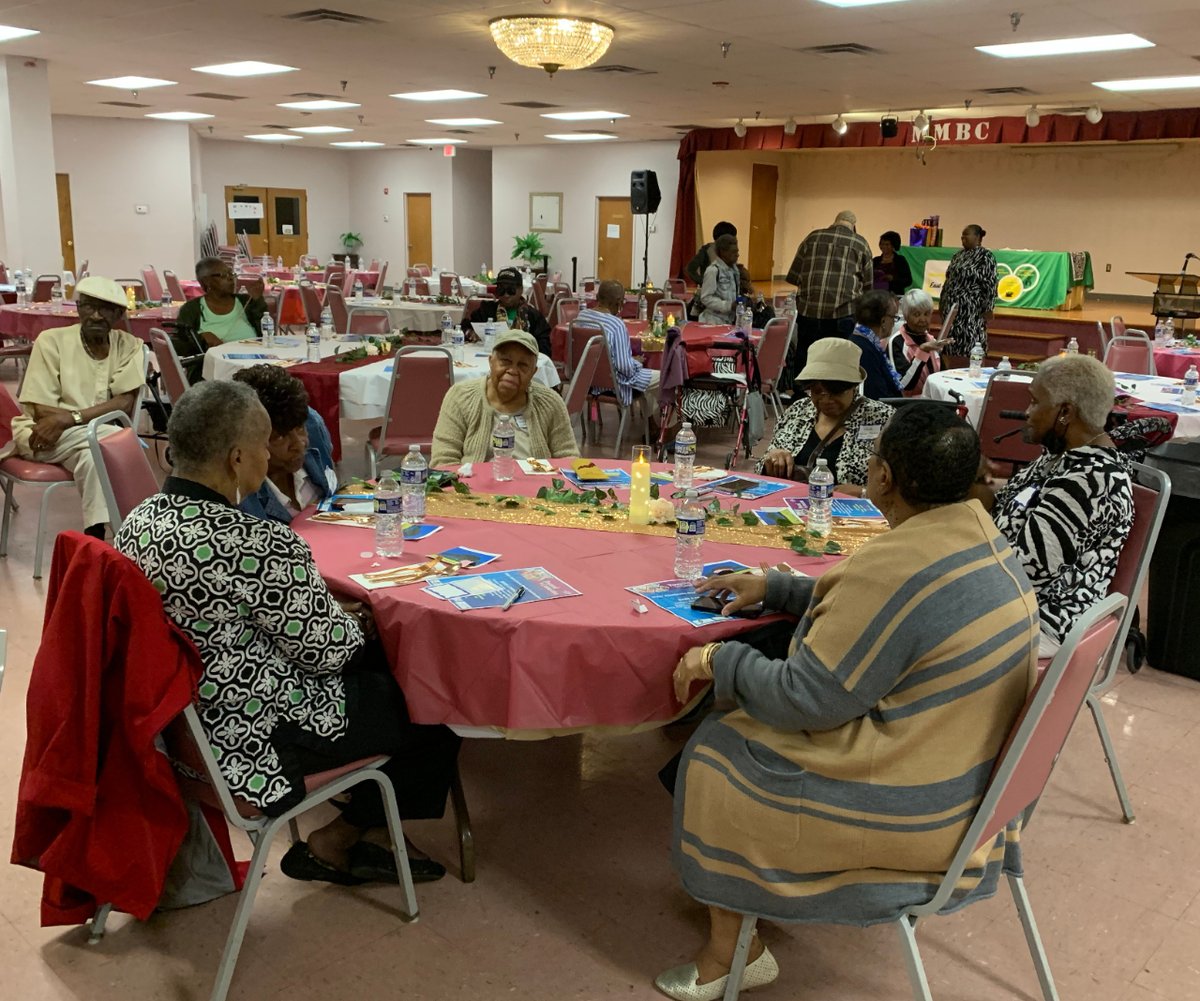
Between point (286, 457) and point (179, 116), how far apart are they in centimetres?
1561

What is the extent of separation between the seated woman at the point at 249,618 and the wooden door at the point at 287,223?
21324mm

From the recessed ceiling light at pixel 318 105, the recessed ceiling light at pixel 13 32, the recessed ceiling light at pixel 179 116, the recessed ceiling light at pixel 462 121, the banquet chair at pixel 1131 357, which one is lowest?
the banquet chair at pixel 1131 357

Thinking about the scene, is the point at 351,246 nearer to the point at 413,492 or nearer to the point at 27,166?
the point at 27,166

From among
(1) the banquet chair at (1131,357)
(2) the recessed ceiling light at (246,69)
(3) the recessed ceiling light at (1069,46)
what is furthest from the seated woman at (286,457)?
(2) the recessed ceiling light at (246,69)

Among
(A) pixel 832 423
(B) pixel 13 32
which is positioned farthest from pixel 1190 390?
(B) pixel 13 32

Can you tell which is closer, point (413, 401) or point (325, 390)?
point (413, 401)

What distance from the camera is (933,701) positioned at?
6.01ft

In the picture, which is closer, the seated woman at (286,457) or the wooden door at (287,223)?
the seated woman at (286,457)

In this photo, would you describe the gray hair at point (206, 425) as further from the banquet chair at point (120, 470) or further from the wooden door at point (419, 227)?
the wooden door at point (419, 227)

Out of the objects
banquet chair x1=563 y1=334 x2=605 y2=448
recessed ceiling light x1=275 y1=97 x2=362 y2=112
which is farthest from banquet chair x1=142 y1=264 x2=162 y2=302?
banquet chair x1=563 y1=334 x2=605 y2=448

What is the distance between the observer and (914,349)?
6.41 metres

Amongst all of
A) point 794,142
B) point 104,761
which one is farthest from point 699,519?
point 794,142

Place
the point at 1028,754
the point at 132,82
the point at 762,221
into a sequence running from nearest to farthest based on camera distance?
the point at 1028,754, the point at 132,82, the point at 762,221

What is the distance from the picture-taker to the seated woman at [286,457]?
9.52 ft
